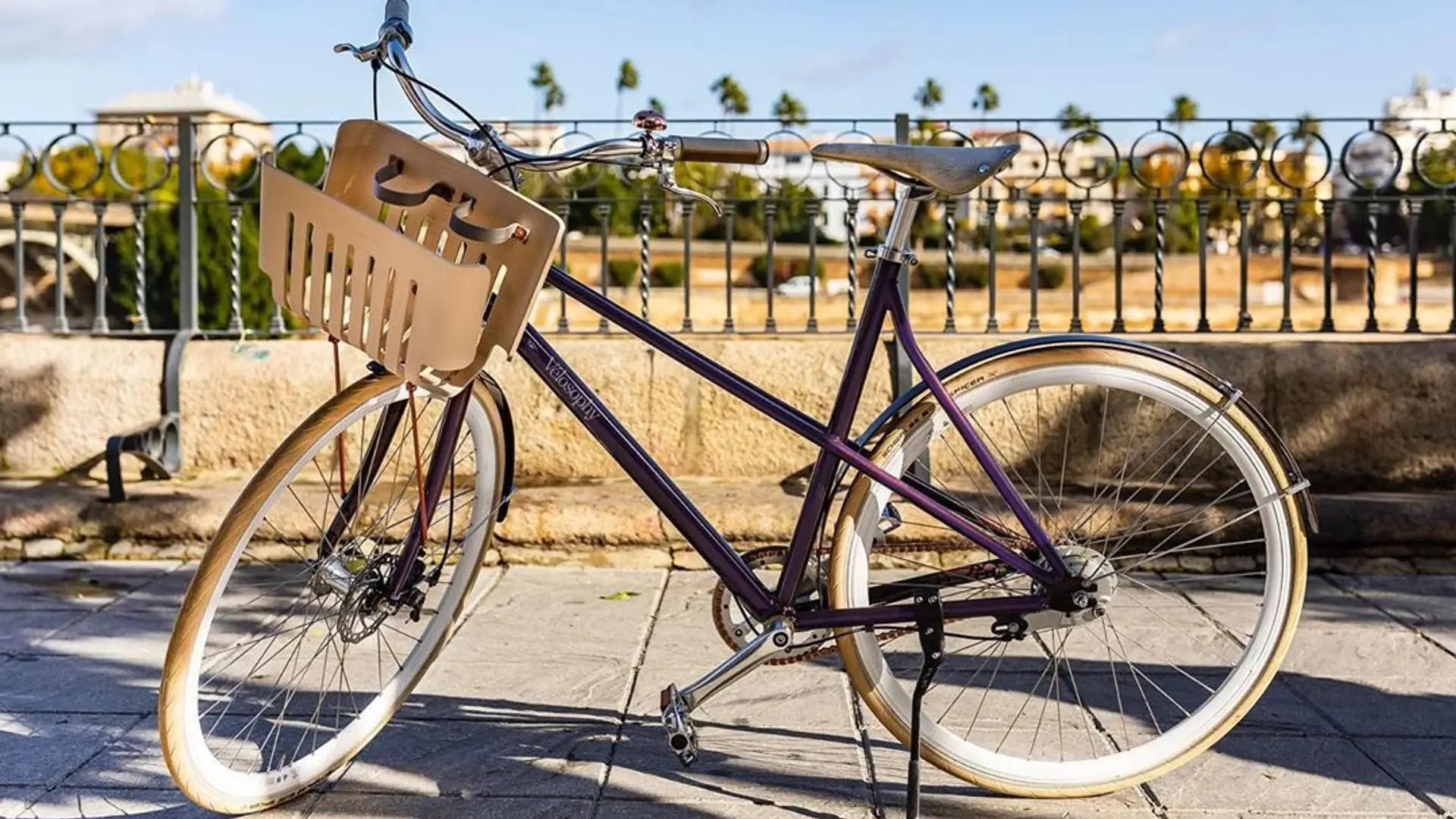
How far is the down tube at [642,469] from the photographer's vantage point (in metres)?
2.74

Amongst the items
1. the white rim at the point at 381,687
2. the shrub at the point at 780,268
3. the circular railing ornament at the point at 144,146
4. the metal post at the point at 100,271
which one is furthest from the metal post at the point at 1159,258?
the shrub at the point at 780,268

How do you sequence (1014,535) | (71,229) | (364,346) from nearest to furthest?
1. (364,346)
2. (1014,535)
3. (71,229)

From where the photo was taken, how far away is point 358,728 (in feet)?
9.43

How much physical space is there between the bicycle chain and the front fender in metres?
0.28

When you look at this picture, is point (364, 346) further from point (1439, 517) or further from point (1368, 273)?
point (1368, 273)

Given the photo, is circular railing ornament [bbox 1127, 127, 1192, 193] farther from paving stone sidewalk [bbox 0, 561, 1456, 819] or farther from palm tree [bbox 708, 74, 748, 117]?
palm tree [bbox 708, 74, 748, 117]

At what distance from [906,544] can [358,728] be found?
113cm

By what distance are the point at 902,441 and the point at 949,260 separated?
3.34 metres

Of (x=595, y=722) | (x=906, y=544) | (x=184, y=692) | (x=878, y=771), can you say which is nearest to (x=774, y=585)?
(x=906, y=544)

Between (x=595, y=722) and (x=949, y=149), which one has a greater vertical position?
(x=949, y=149)

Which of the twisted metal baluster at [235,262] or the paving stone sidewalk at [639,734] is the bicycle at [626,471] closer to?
the paving stone sidewalk at [639,734]

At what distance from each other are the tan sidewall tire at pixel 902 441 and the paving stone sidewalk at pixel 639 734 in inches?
3.1

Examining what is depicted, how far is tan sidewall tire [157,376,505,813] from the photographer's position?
248 cm

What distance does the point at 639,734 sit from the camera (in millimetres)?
3236
